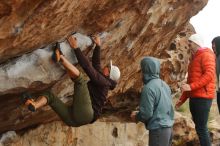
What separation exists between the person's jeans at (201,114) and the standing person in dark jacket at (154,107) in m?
1.39

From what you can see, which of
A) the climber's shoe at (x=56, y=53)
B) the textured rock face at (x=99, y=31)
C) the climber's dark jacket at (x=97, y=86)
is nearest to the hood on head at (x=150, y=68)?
the climber's dark jacket at (x=97, y=86)

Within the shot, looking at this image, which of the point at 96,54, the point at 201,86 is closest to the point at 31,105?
the point at 96,54

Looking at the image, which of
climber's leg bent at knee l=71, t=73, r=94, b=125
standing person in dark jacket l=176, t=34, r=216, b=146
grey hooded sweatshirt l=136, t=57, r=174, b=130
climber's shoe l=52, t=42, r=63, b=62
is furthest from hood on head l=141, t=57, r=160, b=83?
climber's shoe l=52, t=42, r=63, b=62

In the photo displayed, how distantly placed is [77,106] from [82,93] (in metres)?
0.26

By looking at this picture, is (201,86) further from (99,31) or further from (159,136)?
(99,31)

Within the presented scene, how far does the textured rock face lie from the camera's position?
623 cm

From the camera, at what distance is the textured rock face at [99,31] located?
6.23m

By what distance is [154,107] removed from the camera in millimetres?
7090

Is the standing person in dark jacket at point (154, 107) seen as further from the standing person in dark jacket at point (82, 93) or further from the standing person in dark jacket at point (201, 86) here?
the standing person in dark jacket at point (201, 86)

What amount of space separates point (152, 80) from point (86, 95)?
1.13 metres

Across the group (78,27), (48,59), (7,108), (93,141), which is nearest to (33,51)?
(48,59)

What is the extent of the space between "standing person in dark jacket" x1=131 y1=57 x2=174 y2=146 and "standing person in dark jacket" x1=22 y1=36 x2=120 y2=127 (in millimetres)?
846

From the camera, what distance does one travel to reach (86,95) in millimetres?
7336

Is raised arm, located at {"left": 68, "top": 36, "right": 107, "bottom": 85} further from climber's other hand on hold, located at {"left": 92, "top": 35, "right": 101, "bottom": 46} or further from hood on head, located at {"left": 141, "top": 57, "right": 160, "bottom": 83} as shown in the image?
hood on head, located at {"left": 141, "top": 57, "right": 160, "bottom": 83}
